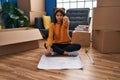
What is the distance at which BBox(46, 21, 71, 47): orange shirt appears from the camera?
2.62m

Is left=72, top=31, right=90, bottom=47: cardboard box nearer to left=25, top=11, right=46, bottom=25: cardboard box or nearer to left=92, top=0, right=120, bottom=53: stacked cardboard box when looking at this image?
left=92, top=0, right=120, bottom=53: stacked cardboard box

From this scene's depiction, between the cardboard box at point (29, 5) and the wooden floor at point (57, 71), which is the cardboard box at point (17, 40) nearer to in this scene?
the wooden floor at point (57, 71)

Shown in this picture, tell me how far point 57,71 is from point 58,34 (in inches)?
32.5

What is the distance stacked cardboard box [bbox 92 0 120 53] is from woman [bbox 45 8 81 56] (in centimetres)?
50

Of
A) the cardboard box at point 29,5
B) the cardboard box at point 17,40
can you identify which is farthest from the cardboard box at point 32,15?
the cardboard box at point 17,40

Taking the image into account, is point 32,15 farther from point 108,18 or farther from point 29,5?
point 108,18

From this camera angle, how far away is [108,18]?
2727mm

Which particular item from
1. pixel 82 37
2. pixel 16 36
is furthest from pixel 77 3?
pixel 16 36

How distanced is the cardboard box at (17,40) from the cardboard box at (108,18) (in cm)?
118

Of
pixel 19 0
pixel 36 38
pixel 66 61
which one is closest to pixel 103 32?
pixel 66 61

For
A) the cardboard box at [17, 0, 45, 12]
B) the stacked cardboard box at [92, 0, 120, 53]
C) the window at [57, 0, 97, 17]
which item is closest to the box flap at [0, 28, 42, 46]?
the stacked cardboard box at [92, 0, 120, 53]

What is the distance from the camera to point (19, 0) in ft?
15.3

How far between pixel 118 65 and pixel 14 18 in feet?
9.21

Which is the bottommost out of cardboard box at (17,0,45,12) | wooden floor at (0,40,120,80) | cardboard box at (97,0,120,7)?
wooden floor at (0,40,120,80)
